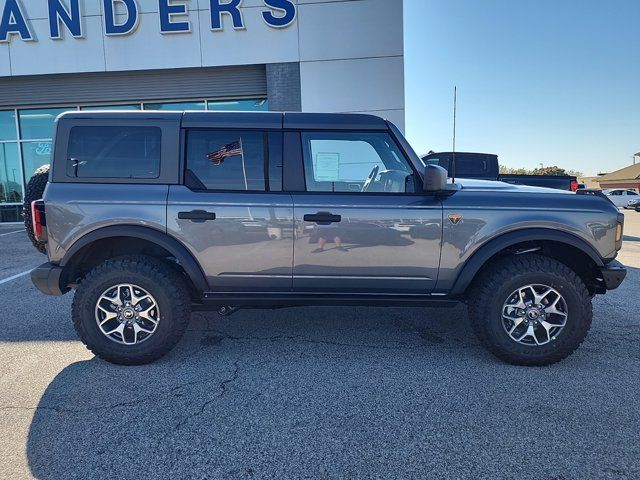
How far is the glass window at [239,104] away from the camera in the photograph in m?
12.3

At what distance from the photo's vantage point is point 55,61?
38.3 feet

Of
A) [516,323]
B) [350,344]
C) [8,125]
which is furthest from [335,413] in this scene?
[8,125]

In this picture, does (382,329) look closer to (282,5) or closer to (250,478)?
(250,478)

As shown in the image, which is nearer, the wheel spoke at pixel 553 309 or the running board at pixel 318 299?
the wheel spoke at pixel 553 309

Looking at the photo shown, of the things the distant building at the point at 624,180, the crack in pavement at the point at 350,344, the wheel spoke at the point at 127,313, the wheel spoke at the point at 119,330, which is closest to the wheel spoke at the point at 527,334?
the crack in pavement at the point at 350,344

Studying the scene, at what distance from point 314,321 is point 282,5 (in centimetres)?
978

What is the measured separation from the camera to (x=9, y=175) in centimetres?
1380

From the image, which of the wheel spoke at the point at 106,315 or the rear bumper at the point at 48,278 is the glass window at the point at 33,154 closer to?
the rear bumper at the point at 48,278

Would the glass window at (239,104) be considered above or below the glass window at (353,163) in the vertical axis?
above

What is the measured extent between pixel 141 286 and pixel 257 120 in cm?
161

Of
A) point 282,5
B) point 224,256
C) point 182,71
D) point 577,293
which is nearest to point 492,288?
A: point 577,293

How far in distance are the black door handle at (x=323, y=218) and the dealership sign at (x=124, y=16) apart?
970cm

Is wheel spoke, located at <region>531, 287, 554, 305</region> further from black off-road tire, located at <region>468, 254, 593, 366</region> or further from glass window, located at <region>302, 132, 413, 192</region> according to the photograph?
glass window, located at <region>302, 132, 413, 192</region>

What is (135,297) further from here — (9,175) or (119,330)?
(9,175)
